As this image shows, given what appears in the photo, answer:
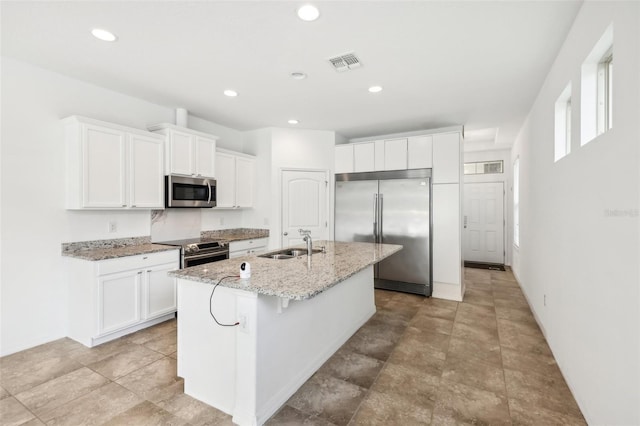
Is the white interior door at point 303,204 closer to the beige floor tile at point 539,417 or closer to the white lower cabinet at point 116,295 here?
the white lower cabinet at point 116,295

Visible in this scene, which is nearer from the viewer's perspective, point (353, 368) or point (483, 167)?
point (353, 368)

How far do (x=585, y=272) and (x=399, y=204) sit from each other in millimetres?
2728

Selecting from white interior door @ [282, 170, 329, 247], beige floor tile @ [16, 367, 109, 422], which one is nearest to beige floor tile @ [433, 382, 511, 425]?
beige floor tile @ [16, 367, 109, 422]

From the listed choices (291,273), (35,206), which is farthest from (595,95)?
(35,206)

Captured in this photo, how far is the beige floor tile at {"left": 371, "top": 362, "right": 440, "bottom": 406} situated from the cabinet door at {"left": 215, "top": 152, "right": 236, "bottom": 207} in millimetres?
3140

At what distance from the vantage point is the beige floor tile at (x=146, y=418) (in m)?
1.79

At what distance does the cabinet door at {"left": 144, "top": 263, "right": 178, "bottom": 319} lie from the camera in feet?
10.3

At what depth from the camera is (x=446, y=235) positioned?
4332mm

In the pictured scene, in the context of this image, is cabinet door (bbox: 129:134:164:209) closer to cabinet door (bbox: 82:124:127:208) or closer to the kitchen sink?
cabinet door (bbox: 82:124:127:208)

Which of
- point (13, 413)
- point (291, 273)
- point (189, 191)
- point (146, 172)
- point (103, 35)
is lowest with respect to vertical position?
point (13, 413)

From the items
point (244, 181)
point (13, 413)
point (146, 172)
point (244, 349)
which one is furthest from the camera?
point (244, 181)

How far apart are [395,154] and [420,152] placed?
0.37 meters

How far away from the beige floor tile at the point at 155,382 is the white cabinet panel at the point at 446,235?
352 cm

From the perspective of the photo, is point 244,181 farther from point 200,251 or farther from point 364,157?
point 364,157
